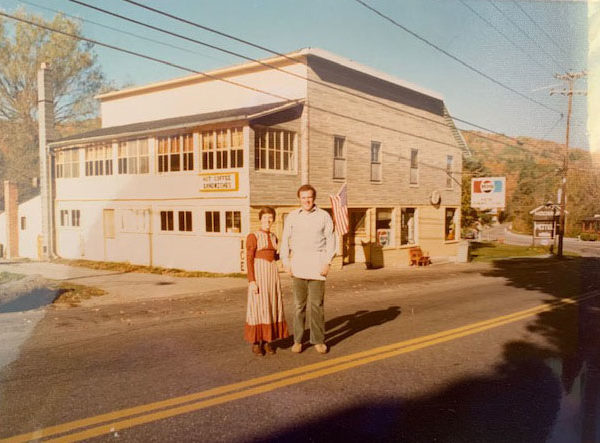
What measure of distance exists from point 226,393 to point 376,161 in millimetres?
18982

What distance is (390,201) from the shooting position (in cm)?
2328

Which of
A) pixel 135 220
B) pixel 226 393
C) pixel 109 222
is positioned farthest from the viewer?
pixel 109 222

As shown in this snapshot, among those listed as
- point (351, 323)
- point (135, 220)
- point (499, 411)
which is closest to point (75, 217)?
point (135, 220)

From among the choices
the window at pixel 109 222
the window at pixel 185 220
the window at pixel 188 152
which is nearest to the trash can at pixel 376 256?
the window at pixel 185 220

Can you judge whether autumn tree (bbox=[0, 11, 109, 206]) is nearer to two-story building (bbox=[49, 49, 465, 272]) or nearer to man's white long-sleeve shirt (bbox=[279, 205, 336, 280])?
two-story building (bbox=[49, 49, 465, 272])

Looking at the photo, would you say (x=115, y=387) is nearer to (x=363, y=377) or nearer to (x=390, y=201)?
(x=363, y=377)

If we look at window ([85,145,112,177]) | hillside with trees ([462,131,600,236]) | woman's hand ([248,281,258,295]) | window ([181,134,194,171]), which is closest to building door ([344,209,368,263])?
window ([181,134,194,171])

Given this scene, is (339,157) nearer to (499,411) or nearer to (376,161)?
(376,161)

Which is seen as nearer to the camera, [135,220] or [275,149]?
[275,149]

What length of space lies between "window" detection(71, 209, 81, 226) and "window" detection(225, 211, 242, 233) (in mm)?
9118

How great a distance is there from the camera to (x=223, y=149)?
16.8 meters

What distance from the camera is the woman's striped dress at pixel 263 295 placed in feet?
18.5

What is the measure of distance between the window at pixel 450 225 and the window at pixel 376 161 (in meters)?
7.98

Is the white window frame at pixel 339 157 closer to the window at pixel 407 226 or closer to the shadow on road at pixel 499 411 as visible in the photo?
the window at pixel 407 226
